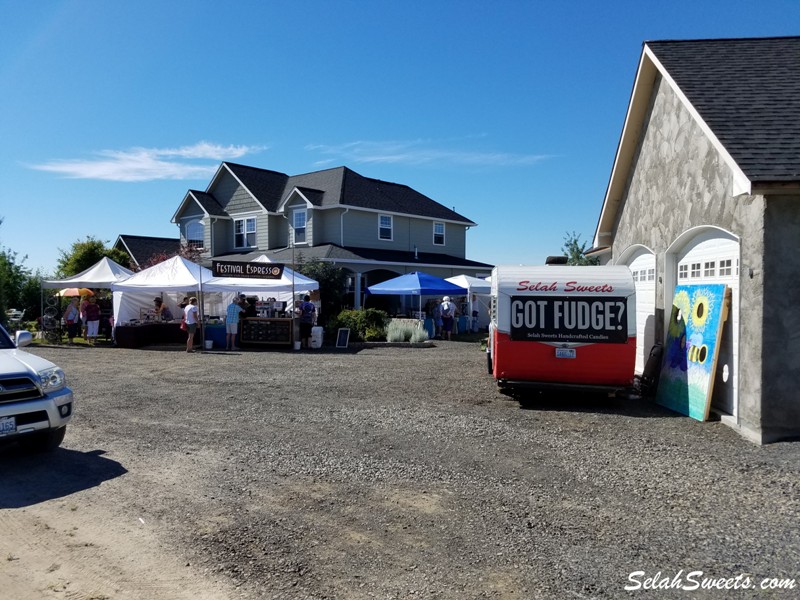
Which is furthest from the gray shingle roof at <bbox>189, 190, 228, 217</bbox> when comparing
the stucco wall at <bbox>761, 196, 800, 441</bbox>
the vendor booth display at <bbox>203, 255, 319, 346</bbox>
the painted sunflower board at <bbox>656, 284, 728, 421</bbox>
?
the stucco wall at <bbox>761, 196, 800, 441</bbox>

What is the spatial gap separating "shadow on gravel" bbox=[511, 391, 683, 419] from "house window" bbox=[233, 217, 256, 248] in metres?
23.7

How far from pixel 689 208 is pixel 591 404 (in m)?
3.69

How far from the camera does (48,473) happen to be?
6297 millimetres

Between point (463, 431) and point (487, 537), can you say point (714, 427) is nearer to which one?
point (463, 431)

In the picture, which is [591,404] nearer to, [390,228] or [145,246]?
[390,228]

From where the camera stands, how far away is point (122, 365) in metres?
15.6

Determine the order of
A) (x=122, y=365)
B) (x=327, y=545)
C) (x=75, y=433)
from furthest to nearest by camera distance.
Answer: (x=122, y=365) < (x=75, y=433) < (x=327, y=545)

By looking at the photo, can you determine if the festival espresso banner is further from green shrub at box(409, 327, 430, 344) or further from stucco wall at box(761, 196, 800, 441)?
stucco wall at box(761, 196, 800, 441)

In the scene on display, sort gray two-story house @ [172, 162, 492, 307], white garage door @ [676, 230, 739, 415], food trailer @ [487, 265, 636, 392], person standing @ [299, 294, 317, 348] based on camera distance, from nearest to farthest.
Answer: white garage door @ [676, 230, 739, 415] < food trailer @ [487, 265, 636, 392] < person standing @ [299, 294, 317, 348] < gray two-story house @ [172, 162, 492, 307]

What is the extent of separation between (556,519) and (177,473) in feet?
12.6

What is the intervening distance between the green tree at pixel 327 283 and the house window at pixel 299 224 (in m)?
5.39

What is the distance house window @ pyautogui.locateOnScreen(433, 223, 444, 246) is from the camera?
33.8 metres

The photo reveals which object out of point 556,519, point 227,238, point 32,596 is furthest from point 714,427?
point 227,238

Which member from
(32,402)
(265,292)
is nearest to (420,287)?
(265,292)
